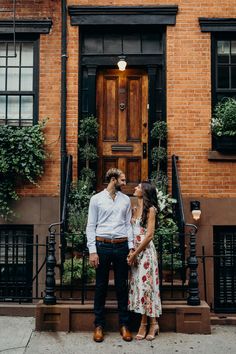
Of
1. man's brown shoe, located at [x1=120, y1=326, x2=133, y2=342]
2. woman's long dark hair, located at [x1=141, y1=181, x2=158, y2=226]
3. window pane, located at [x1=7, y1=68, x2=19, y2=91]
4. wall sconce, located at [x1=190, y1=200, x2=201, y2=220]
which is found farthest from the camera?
window pane, located at [x1=7, y1=68, x2=19, y2=91]

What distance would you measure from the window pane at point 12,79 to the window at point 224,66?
153 inches

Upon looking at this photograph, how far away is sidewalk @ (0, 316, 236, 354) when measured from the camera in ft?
19.8

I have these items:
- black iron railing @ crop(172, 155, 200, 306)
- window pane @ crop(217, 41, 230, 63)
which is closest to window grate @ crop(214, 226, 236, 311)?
black iron railing @ crop(172, 155, 200, 306)

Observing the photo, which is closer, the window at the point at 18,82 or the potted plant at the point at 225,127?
the potted plant at the point at 225,127

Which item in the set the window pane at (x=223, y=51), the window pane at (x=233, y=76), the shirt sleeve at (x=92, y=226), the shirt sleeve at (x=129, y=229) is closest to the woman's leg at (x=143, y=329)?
the shirt sleeve at (x=129, y=229)

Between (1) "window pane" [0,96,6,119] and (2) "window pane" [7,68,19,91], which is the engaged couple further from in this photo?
(2) "window pane" [7,68,19,91]

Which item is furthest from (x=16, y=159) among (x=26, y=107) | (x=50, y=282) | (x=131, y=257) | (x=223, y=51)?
(x=223, y=51)

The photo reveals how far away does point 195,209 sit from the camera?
9.00m

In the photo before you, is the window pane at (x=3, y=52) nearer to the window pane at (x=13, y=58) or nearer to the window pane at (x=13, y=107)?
the window pane at (x=13, y=58)

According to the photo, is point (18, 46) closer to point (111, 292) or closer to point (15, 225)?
point (15, 225)

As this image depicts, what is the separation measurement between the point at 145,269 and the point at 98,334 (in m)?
1.03

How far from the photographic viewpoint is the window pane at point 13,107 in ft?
31.5

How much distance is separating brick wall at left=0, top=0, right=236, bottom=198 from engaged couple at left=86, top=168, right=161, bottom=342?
9.65ft

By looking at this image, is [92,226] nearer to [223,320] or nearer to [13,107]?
[223,320]
